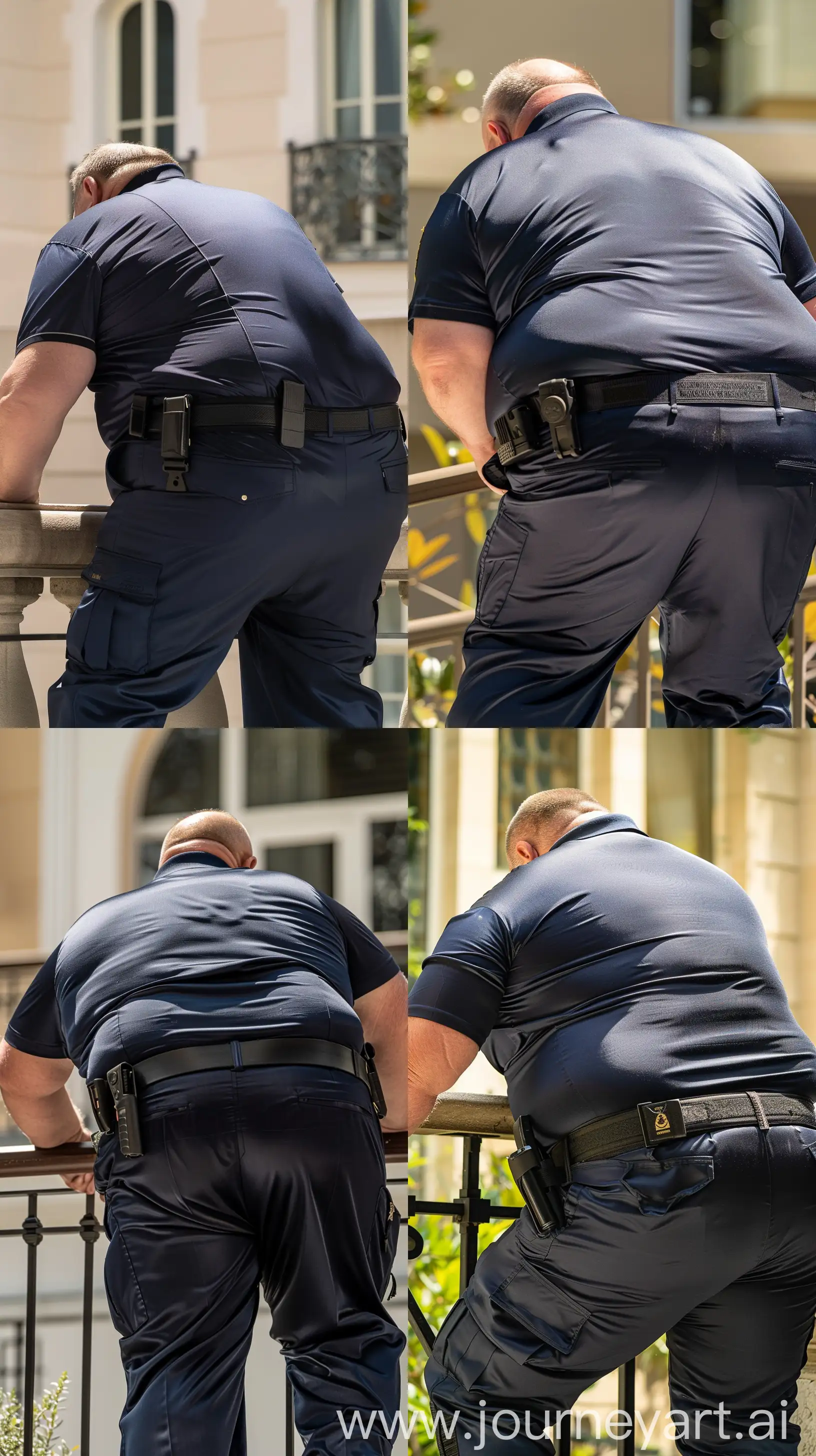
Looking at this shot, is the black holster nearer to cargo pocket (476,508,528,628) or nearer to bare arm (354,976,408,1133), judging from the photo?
bare arm (354,976,408,1133)

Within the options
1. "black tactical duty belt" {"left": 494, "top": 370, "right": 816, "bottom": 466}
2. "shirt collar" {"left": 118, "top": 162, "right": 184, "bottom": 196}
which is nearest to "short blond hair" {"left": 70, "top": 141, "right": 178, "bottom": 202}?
"shirt collar" {"left": 118, "top": 162, "right": 184, "bottom": 196}

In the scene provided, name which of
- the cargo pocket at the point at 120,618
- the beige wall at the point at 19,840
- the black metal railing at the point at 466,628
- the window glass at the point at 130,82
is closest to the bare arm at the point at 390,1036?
the black metal railing at the point at 466,628

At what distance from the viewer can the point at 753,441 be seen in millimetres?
1835

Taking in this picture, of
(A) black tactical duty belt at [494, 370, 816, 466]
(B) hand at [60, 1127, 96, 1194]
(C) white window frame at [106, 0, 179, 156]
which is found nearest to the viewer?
(A) black tactical duty belt at [494, 370, 816, 466]

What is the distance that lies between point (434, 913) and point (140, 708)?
2.23m

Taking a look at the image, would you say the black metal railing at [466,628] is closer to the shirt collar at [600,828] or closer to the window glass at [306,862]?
the shirt collar at [600,828]

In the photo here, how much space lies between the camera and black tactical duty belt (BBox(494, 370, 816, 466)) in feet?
5.96

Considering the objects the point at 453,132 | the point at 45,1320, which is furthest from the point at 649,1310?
the point at 45,1320

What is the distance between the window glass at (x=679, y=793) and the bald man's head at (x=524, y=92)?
78.7 inches

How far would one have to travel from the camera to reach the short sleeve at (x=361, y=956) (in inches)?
91.2

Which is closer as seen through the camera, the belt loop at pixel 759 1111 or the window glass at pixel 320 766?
the belt loop at pixel 759 1111

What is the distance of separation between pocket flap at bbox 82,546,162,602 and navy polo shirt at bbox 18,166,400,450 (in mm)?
175

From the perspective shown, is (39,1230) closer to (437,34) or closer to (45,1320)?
(437,34)

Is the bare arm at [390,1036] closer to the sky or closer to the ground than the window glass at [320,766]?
closer to the sky
